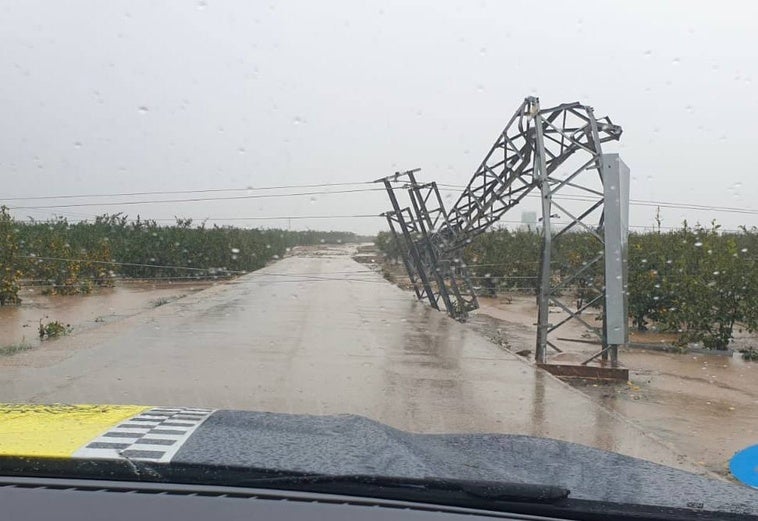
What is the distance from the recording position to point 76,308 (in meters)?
20.0

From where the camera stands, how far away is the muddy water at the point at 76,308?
573 inches

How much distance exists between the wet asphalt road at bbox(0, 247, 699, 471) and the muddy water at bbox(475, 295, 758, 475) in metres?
0.74

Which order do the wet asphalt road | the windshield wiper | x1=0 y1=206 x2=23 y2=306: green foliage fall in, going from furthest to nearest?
1. x1=0 y1=206 x2=23 y2=306: green foliage
2. the wet asphalt road
3. the windshield wiper

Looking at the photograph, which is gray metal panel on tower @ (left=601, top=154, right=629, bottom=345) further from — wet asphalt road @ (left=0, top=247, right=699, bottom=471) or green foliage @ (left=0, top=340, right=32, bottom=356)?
green foliage @ (left=0, top=340, right=32, bottom=356)

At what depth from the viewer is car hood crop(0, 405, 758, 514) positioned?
7.11 ft

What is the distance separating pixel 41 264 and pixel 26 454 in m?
25.1

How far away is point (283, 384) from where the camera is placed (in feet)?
27.1

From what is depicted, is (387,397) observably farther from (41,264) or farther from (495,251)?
(495,251)

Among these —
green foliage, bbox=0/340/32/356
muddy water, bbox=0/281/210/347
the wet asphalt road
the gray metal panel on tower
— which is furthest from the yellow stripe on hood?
muddy water, bbox=0/281/210/347

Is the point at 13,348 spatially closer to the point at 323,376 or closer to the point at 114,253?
the point at 323,376

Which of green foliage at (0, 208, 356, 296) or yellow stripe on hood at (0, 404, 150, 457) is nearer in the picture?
yellow stripe on hood at (0, 404, 150, 457)

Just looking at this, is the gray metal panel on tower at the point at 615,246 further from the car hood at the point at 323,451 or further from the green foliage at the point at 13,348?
the green foliage at the point at 13,348

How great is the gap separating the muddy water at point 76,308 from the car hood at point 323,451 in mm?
10106

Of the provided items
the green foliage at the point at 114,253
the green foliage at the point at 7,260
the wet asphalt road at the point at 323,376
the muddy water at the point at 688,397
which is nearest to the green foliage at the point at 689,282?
the muddy water at the point at 688,397
